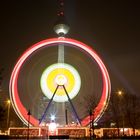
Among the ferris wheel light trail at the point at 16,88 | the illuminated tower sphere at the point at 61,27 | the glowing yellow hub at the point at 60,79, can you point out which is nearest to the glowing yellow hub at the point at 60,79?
the glowing yellow hub at the point at 60,79

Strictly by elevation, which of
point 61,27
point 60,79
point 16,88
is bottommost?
point 16,88

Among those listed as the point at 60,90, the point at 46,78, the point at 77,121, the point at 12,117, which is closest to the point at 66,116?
the point at 77,121

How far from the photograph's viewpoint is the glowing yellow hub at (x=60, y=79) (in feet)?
132

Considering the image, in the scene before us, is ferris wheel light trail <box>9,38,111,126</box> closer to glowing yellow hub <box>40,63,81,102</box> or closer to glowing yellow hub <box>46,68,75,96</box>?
glowing yellow hub <box>40,63,81,102</box>

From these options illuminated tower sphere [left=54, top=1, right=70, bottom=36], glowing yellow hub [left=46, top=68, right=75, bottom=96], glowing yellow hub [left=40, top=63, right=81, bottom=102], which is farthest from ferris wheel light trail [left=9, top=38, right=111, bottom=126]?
illuminated tower sphere [left=54, top=1, right=70, bottom=36]

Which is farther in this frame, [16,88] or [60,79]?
[60,79]

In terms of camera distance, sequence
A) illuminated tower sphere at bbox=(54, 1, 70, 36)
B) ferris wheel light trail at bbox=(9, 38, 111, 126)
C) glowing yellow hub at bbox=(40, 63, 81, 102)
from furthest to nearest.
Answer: illuminated tower sphere at bbox=(54, 1, 70, 36), glowing yellow hub at bbox=(40, 63, 81, 102), ferris wheel light trail at bbox=(9, 38, 111, 126)

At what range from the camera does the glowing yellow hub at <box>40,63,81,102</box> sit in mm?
40294

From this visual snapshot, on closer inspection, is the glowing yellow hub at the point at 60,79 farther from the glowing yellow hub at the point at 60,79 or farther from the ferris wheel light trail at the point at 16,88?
the ferris wheel light trail at the point at 16,88

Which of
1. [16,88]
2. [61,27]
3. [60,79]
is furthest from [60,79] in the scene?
[61,27]

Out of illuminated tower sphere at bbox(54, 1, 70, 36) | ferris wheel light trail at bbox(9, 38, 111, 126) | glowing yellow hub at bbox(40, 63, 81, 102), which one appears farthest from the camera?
illuminated tower sphere at bbox(54, 1, 70, 36)

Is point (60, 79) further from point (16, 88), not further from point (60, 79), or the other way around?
point (16, 88)

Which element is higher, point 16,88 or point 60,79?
point 60,79

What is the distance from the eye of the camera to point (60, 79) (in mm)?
41031
